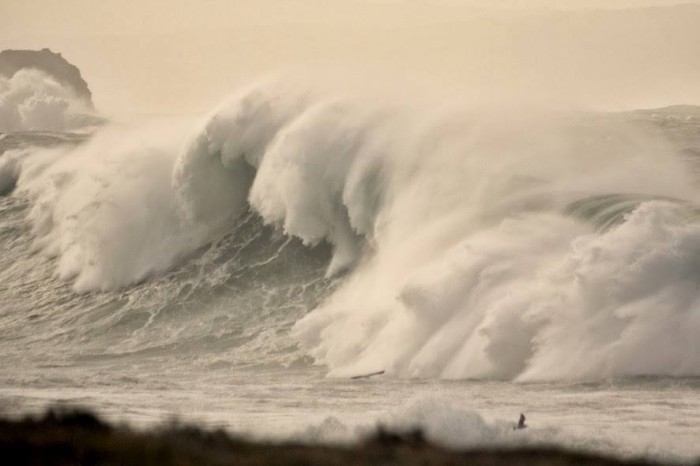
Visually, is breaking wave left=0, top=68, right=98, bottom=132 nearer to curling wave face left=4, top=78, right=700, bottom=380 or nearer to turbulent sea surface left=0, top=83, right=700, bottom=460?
curling wave face left=4, top=78, right=700, bottom=380

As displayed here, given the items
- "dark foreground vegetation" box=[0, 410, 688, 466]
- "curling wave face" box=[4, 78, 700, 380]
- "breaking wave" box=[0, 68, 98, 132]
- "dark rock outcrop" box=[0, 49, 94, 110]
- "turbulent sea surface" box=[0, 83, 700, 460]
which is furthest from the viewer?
"dark rock outcrop" box=[0, 49, 94, 110]

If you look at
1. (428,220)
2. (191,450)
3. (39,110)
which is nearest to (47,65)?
(39,110)

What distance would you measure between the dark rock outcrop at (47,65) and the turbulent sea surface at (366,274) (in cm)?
3640

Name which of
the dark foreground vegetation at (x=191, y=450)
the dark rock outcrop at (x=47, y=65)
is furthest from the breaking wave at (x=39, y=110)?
the dark foreground vegetation at (x=191, y=450)

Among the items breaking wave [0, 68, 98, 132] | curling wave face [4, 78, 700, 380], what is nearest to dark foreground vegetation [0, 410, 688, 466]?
curling wave face [4, 78, 700, 380]

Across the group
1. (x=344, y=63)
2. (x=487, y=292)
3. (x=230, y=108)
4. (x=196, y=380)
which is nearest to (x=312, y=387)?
(x=196, y=380)

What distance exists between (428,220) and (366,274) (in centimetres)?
147

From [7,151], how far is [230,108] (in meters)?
12.2

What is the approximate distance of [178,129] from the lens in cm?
3609

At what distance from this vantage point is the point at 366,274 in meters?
26.0

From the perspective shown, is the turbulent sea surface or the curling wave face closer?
the turbulent sea surface

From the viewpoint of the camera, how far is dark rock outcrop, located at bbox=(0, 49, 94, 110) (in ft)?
246

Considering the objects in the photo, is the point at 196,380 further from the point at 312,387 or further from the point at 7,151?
the point at 7,151

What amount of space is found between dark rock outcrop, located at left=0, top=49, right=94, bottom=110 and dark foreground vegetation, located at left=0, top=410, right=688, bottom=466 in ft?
207
